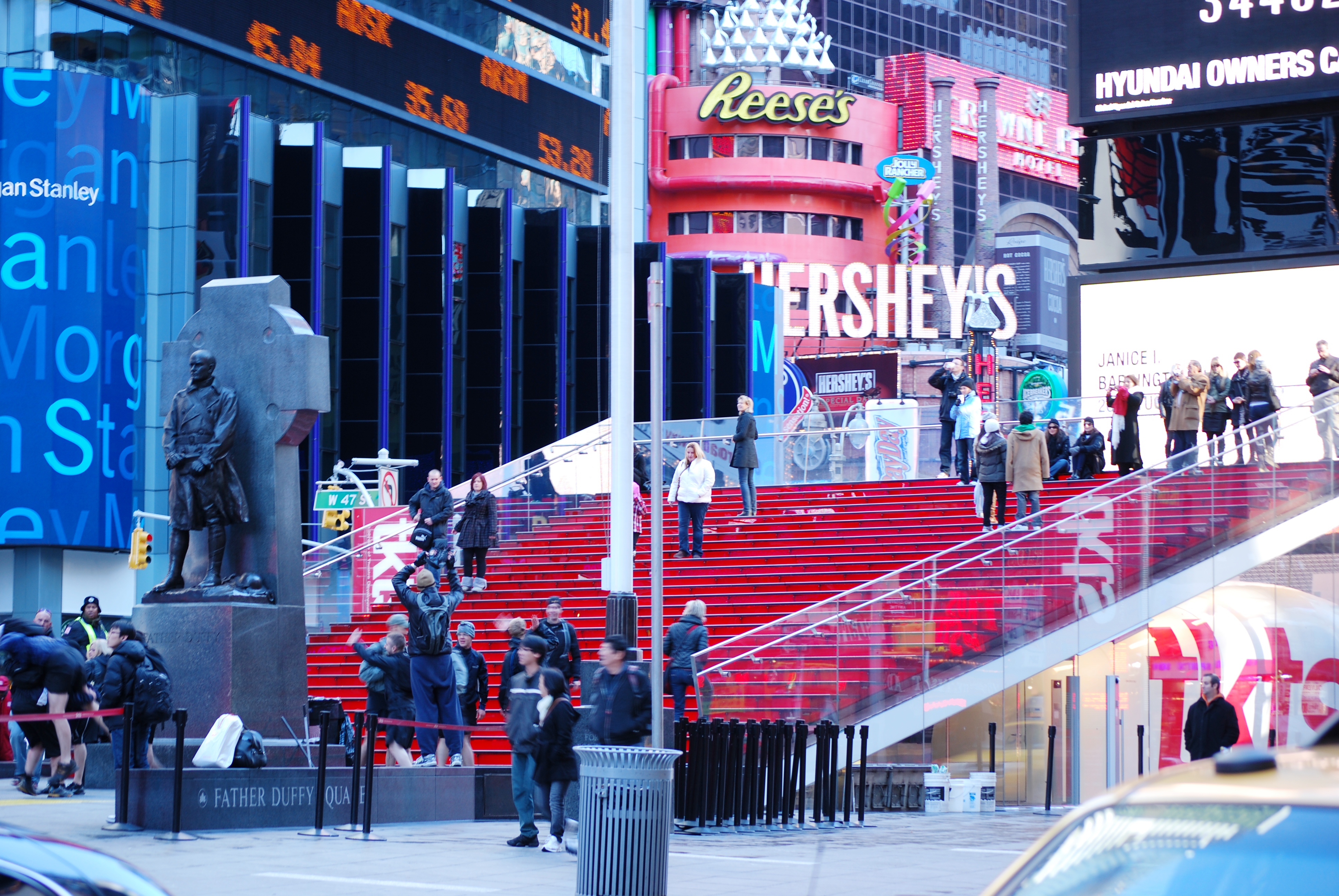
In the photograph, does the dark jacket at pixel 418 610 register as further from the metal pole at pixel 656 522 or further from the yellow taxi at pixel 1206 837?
the yellow taxi at pixel 1206 837

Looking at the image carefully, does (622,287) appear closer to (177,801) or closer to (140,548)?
(177,801)

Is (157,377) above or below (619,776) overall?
above

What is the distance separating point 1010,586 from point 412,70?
3082 cm

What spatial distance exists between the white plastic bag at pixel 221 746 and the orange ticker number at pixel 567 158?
40.0m

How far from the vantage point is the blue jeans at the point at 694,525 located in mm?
28844

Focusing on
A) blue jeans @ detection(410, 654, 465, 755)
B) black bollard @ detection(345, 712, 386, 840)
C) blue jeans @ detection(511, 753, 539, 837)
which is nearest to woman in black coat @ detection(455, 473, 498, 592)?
blue jeans @ detection(410, 654, 465, 755)

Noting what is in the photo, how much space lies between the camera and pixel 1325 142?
122 feet

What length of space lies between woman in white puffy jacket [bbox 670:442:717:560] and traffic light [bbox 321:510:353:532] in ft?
29.6

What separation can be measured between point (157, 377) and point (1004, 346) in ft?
233

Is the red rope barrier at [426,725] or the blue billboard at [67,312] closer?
the red rope barrier at [426,725]

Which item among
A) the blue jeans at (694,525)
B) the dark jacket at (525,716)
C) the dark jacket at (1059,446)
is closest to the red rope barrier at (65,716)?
the dark jacket at (525,716)

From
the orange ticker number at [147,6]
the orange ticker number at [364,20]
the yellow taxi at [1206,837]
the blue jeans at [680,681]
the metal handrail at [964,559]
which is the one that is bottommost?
the blue jeans at [680,681]

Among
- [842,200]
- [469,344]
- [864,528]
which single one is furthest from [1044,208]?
[864,528]

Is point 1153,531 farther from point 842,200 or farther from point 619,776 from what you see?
point 842,200
